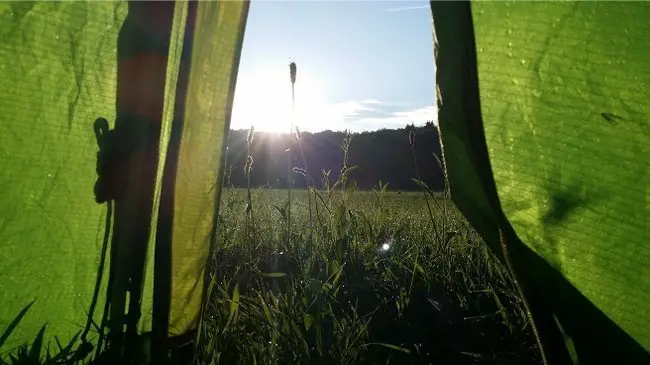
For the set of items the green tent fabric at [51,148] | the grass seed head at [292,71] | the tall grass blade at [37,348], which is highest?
the grass seed head at [292,71]

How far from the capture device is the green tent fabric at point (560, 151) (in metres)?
0.97

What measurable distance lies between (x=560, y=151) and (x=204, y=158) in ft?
2.27

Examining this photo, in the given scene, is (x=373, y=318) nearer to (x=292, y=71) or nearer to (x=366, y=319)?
(x=366, y=319)

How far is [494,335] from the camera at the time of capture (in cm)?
159

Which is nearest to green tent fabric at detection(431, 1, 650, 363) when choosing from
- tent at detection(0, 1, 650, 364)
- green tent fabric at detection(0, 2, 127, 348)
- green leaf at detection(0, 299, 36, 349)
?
tent at detection(0, 1, 650, 364)

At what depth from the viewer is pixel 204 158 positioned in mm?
1251

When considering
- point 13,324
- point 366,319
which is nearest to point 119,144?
point 13,324

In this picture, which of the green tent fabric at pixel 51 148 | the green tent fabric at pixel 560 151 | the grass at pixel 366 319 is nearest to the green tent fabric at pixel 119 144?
the green tent fabric at pixel 51 148

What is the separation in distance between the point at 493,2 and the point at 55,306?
1.12 m

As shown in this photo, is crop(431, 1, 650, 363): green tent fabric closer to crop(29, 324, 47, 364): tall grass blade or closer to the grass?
the grass

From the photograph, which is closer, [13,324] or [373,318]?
[13,324]

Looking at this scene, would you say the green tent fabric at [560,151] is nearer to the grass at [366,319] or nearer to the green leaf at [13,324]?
the grass at [366,319]

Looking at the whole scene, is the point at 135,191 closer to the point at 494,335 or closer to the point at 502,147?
the point at 502,147

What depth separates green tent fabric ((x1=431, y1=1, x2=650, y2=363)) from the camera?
0.97 meters
